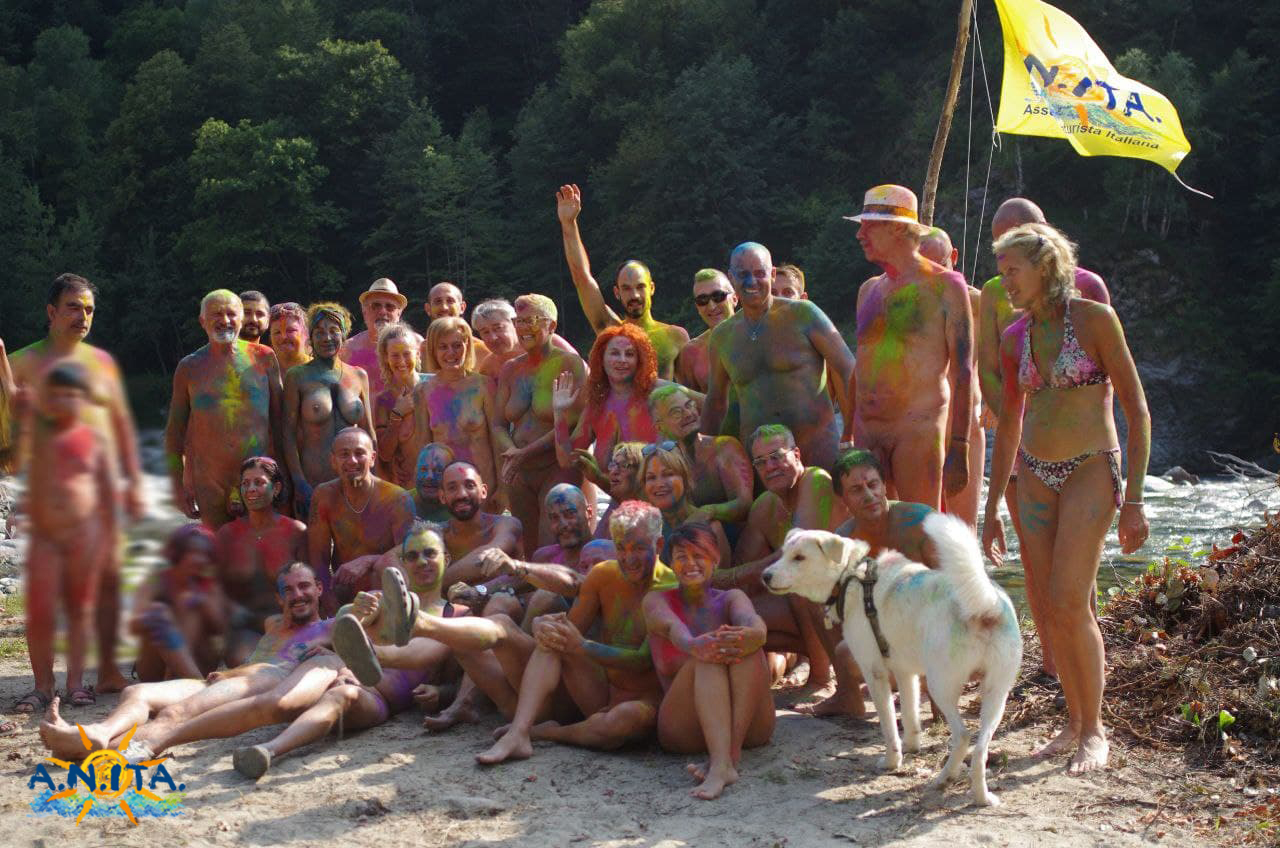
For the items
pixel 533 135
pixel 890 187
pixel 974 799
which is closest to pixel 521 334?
pixel 890 187

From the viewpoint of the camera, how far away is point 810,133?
42.0 m

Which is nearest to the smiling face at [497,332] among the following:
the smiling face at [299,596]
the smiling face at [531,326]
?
the smiling face at [531,326]

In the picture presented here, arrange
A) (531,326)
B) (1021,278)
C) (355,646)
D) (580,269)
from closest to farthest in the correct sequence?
(355,646), (1021,278), (531,326), (580,269)

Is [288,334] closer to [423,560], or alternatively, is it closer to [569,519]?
[423,560]

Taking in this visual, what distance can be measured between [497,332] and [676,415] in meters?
1.71

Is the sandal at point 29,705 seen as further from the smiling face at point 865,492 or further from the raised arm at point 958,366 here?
the raised arm at point 958,366

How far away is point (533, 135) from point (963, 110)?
14375 millimetres

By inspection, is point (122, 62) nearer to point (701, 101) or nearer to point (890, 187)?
point (890, 187)

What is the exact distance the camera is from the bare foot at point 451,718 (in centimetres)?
582

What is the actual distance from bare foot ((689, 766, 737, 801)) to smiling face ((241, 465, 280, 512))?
2657mm

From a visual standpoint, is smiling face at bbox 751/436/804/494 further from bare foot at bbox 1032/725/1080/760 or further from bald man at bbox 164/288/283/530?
bald man at bbox 164/288/283/530

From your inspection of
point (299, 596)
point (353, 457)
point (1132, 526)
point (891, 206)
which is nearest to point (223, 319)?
point (353, 457)

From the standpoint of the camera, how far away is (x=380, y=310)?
905 centimetres

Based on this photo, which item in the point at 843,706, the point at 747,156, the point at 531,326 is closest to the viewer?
the point at 843,706
